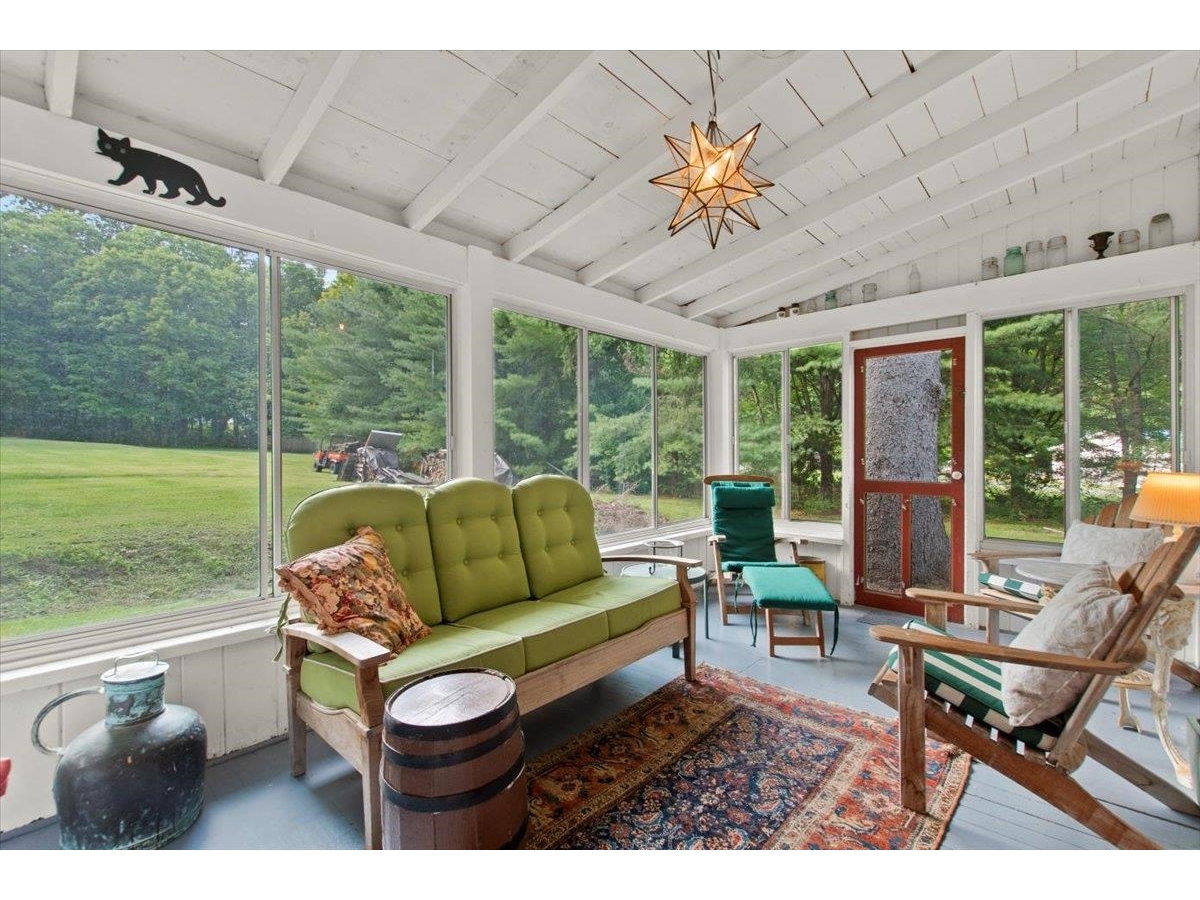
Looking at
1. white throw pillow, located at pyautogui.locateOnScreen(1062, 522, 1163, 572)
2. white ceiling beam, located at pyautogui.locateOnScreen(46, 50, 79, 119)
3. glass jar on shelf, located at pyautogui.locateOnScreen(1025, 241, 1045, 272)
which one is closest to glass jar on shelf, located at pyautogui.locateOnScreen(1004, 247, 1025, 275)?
glass jar on shelf, located at pyautogui.locateOnScreen(1025, 241, 1045, 272)

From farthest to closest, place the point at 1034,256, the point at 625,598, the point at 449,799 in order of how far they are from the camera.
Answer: the point at 1034,256 → the point at 625,598 → the point at 449,799

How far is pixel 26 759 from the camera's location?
174 cm

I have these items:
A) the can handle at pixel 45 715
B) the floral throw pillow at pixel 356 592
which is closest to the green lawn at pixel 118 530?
the can handle at pixel 45 715

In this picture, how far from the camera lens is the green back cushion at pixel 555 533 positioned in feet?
9.39

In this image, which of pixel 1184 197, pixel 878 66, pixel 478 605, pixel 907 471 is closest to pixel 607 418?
pixel 478 605

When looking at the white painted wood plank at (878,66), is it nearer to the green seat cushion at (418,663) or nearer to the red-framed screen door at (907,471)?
the red-framed screen door at (907,471)

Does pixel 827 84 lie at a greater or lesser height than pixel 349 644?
greater

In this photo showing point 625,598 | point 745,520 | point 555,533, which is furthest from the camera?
point 745,520

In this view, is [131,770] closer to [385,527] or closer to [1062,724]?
[385,527]

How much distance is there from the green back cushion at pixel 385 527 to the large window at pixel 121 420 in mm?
494

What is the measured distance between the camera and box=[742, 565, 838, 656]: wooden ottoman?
121 inches

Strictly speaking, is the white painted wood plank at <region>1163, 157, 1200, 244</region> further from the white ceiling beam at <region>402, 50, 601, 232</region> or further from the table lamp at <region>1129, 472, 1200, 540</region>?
the white ceiling beam at <region>402, 50, 601, 232</region>

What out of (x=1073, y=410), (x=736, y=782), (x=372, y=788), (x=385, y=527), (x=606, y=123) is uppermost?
(x=606, y=123)

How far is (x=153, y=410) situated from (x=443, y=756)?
1.92 m
